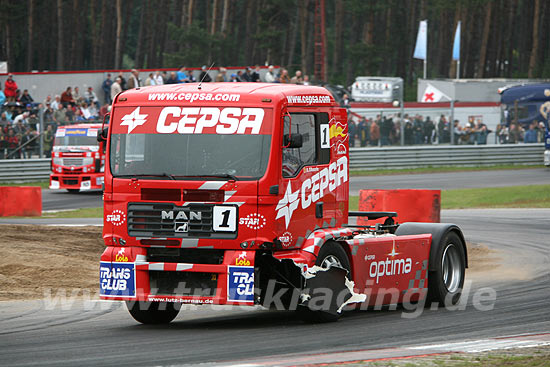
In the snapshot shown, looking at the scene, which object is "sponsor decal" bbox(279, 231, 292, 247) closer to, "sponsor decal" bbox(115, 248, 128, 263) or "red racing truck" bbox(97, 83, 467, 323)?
"red racing truck" bbox(97, 83, 467, 323)

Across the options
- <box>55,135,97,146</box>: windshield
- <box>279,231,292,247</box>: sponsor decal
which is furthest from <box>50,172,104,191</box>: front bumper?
<box>279,231,292,247</box>: sponsor decal

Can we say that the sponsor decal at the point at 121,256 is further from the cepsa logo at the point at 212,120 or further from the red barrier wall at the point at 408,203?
the red barrier wall at the point at 408,203

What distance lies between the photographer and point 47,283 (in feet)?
43.4

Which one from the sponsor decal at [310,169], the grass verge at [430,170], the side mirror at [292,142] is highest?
the side mirror at [292,142]

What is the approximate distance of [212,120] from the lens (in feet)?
31.2

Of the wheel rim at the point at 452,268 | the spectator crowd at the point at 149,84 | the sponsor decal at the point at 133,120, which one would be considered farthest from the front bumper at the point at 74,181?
the sponsor decal at the point at 133,120

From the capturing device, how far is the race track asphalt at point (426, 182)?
28.3 m

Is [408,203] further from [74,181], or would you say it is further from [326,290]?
[74,181]

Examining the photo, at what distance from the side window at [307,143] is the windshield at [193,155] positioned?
13.0 inches

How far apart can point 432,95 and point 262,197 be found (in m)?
38.7

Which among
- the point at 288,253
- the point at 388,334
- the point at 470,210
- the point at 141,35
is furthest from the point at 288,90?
the point at 141,35

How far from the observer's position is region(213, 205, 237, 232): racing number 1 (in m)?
9.29

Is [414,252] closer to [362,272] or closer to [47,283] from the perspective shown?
[362,272]

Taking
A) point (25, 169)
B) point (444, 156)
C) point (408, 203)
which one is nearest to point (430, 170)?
point (444, 156)
